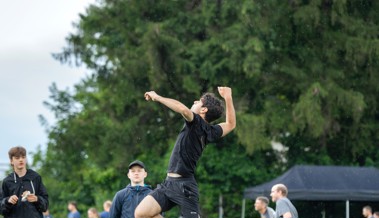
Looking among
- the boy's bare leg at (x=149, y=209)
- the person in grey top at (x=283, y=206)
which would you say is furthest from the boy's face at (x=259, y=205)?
the boy's bare leg at (x=149, y=209)

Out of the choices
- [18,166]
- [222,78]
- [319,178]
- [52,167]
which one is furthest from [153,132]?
[18,166]

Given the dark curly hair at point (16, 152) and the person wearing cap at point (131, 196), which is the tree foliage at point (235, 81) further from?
the dark curly hair at point (16, 152)

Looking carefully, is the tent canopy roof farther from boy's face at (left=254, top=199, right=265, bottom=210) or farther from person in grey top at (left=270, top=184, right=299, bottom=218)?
person in grey top at (left=270, top=184, right=299, bottom=218)

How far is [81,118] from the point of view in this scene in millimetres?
35000

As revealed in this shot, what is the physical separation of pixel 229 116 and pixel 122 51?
22.9m

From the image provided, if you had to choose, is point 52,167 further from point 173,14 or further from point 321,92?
point 321,92

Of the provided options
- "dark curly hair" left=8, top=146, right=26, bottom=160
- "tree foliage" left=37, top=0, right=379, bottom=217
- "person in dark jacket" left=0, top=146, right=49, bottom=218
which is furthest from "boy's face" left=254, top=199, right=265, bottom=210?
"tree foliage" left=37, top=0, right=379, bottom=217

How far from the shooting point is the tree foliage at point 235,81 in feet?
103

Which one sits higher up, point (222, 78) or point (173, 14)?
point (173, 14)

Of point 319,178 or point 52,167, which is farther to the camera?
point 52,167

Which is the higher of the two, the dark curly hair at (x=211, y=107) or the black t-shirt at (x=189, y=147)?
the dark curly hair at (x=211, y=107)

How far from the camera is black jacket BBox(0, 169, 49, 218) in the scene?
10.9 m

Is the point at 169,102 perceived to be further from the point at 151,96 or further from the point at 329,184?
the point at 329,184

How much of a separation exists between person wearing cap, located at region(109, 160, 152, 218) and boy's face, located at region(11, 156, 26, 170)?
47.2 inches
